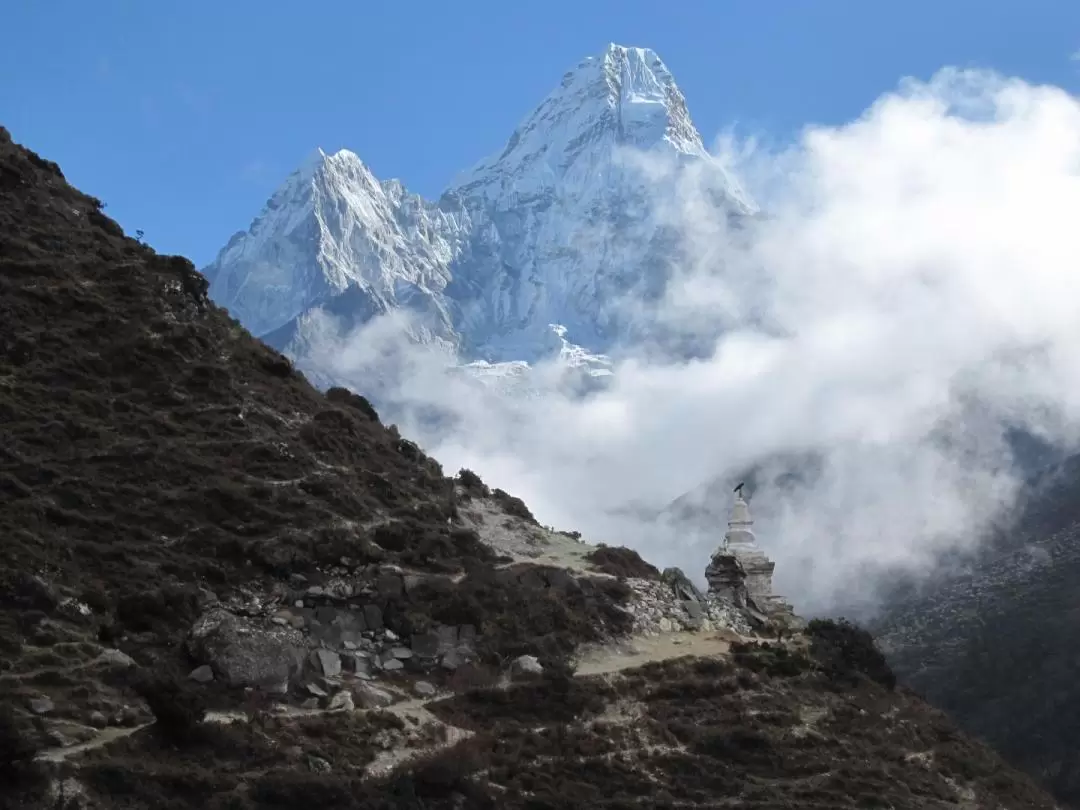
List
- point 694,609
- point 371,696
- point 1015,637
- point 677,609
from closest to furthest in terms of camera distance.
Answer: point 371,696 < point 677,609 < point 694,609 < point 1015,637

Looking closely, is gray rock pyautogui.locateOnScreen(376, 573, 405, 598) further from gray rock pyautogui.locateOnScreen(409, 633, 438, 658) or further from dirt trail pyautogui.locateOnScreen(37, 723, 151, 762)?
dirt trail pyautogui.locateOnScreen(37, 723, 151, 762)

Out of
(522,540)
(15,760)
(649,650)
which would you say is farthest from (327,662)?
(522,540)

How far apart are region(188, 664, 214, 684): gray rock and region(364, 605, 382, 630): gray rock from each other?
20.4ft

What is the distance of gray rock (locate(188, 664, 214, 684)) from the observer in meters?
24.7

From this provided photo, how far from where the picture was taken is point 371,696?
1060 inches

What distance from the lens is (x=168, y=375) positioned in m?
37.8

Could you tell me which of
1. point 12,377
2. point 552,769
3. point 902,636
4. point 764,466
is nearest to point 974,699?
point 902,636

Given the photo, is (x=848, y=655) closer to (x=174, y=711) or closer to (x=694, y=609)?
(x=694, y=609)

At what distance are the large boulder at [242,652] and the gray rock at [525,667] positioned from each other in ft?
20.5

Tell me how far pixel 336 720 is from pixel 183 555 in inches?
319

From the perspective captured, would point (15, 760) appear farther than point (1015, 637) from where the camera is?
No

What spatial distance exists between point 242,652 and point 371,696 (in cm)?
327

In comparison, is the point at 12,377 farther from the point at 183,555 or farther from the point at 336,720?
the point at 336,720

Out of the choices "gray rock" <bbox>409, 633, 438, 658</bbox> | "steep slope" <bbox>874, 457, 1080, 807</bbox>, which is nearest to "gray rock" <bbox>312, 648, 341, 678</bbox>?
"gray rock" <bbox>409, 633, 438, 658</bbox>
